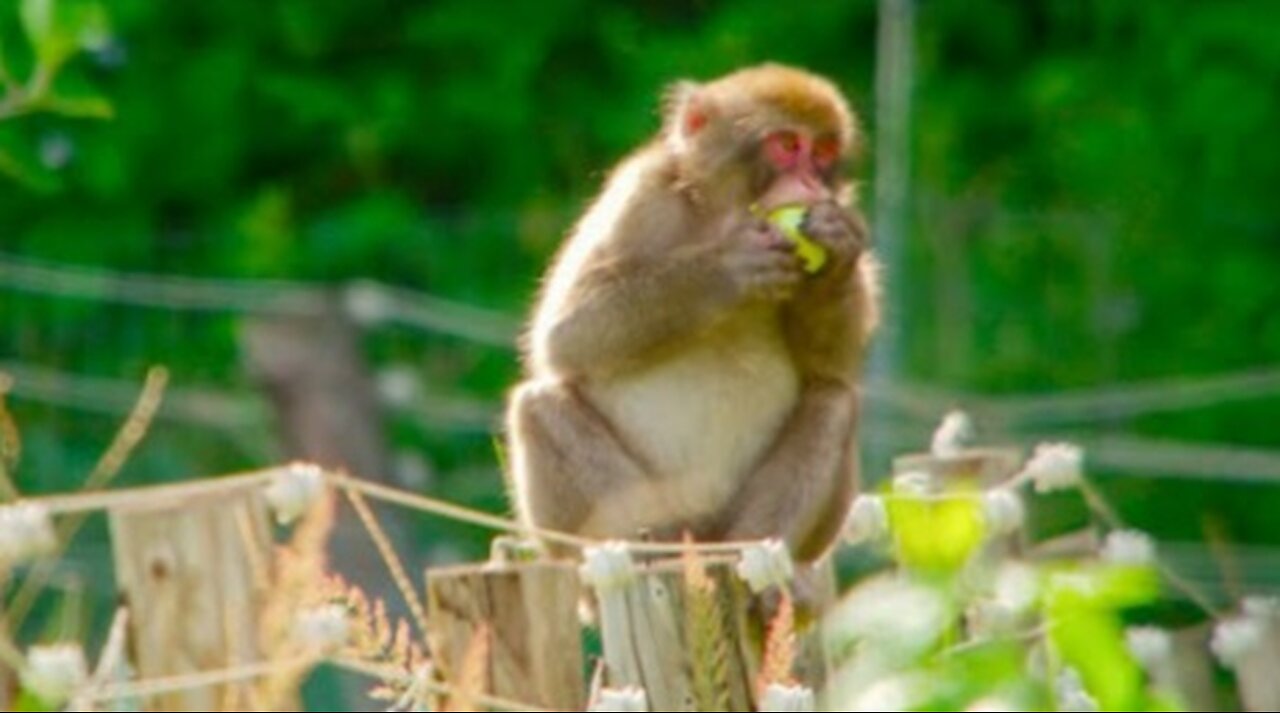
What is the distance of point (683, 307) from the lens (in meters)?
8.97

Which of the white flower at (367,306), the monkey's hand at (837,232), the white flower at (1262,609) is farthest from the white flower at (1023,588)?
the white flower at (367,306)

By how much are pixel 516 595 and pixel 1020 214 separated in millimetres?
11446

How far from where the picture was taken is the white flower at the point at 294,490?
547cm

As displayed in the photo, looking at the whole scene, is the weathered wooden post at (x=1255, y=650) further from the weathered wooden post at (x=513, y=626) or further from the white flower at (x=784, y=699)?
the white flower at (x=784, y=699)

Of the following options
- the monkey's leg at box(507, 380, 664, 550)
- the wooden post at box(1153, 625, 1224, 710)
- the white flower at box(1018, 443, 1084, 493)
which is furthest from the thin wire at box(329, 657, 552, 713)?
the monkey's leg at box(507, 380, 664, 550)

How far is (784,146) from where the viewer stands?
8961 millimetres

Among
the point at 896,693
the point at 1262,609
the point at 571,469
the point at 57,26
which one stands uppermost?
the point at 571,469

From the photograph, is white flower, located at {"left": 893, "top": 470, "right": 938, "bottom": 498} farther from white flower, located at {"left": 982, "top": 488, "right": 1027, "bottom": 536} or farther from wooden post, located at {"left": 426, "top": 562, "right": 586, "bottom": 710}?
wooden post, located at {"left": 426, "top": 562, "right": 586, "bottom": 710}

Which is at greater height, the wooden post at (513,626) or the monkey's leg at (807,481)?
the monkey's leg at (807,481)

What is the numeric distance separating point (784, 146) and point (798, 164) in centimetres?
4

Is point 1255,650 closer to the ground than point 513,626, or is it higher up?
higher up

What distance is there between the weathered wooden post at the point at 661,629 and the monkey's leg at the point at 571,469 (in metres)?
2.31

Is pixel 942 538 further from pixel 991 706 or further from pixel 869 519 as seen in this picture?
pixel 869 519

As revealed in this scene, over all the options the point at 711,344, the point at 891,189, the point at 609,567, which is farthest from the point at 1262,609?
the point at 891,189
